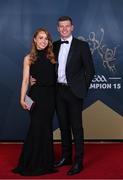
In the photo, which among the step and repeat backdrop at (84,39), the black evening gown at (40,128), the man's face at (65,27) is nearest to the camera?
the man's face at (65,27)

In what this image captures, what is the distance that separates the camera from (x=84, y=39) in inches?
245

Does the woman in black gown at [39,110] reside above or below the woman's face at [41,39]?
below

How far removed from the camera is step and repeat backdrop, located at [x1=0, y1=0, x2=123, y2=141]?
6.21 m

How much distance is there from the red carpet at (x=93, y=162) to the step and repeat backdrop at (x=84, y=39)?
408 mm

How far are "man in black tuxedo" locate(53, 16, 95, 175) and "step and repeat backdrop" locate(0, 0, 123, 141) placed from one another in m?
1.51

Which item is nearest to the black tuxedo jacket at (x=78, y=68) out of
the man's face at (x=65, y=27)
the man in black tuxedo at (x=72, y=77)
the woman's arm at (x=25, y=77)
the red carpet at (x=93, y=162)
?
the man in black tuxedo at (x=72, y=77)

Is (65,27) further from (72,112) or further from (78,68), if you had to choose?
(72,112)

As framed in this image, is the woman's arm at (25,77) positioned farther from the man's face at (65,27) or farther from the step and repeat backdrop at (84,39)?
the step and repeat backdrop at (84,39)

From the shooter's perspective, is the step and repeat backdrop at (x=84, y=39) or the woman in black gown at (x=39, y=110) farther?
the step and repeat backdrop at (x=84, y=39)

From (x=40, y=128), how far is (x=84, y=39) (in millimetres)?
1920

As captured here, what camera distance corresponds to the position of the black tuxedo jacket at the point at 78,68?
462 centimetres

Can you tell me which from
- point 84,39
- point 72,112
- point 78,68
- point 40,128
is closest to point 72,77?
point 78,68

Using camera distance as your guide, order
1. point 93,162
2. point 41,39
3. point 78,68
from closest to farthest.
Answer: point 41,39 → point 78,68 → point 93,162

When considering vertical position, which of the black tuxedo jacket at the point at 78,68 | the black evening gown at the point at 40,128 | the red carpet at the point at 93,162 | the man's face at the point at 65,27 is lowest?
the red carpet at the point at 93,162
